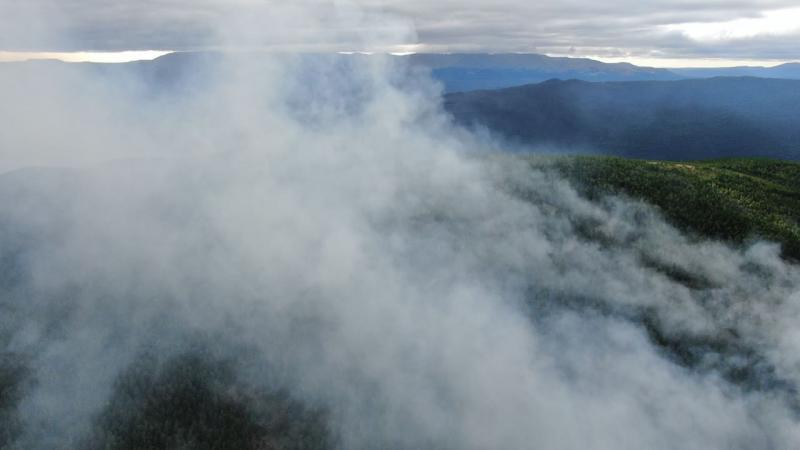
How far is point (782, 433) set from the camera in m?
29.6

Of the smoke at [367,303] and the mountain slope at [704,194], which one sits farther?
the mountain slope at [704,194]

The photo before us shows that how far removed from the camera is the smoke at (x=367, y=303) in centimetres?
3306

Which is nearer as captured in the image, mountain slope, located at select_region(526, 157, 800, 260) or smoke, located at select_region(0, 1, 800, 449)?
smoke, located at select_region(0, 1, 800, 449)

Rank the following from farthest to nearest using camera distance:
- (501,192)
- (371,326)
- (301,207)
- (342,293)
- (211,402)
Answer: (501,192) → (301,207) → (342,293) → (371,326) → (211,402)

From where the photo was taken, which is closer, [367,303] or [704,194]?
[367,303]

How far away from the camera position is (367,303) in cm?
4072

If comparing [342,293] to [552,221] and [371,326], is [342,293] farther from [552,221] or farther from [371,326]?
[552,221]

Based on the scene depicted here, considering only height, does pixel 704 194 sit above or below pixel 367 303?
above

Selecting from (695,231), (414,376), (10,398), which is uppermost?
(695,231)

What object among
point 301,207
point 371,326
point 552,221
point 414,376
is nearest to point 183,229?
point 301,207

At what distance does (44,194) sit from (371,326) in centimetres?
5210

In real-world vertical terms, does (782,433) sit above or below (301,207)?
below

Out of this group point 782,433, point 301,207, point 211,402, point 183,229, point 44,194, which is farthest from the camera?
point 44,194

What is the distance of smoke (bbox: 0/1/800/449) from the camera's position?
33.1 meters
